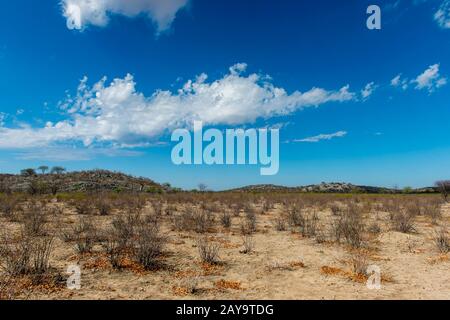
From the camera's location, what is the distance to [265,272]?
7781mm

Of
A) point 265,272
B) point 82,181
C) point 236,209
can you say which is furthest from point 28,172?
point 265,272

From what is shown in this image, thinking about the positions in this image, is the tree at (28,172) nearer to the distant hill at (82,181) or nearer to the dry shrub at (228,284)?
the distant hill at (82,181)

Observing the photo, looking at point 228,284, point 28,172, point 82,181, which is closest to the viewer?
point 228,284

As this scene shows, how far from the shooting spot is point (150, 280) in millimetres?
6988

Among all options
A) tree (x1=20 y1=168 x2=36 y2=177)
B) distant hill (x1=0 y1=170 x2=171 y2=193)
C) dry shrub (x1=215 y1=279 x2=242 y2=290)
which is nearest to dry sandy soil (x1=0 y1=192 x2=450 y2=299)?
dry shrub (x1=215 y1=279 x2=242 y2=290)

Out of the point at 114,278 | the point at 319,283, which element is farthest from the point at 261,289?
the point at 114,278

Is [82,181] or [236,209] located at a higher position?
[82,181]

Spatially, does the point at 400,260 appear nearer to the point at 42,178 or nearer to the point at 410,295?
the point at 410,295

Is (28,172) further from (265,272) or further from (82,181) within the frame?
(265,272)

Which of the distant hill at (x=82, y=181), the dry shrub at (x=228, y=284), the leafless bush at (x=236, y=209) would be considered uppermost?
the distant hill at (x=82, y=181)

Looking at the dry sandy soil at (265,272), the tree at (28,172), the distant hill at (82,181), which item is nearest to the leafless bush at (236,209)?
the dry sandy soil at (265,272)

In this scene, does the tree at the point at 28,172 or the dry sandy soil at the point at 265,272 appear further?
the tree at the point at 28,172

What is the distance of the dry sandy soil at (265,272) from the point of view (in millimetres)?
6227

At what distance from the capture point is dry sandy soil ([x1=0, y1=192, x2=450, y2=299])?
245 inches
